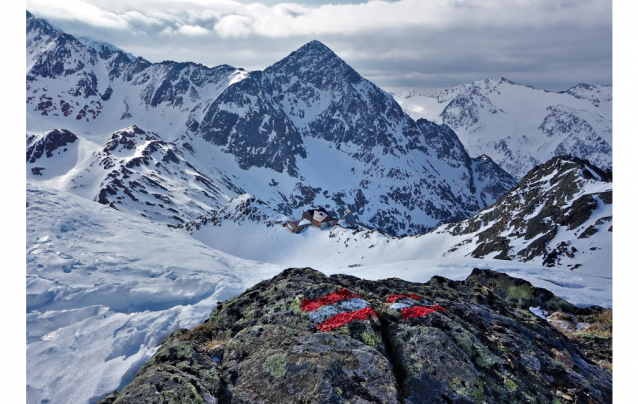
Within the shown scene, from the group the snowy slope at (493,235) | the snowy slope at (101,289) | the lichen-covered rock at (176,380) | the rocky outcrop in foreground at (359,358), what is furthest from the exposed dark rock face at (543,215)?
the lichen-covered rock at (176,380)

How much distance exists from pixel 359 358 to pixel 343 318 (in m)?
1.66

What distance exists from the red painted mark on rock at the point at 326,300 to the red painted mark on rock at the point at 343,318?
64 centimetres

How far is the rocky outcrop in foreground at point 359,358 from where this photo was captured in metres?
6.98

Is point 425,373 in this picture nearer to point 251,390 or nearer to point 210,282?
point 251,390

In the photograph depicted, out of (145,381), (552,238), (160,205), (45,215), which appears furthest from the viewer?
(160,205)

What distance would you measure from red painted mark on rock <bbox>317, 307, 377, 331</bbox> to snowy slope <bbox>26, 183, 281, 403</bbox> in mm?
9322

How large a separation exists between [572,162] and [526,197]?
1721 cm

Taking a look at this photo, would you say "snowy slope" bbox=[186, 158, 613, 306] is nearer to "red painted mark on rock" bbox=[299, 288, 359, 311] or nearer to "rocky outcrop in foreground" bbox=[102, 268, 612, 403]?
"rocky outcrop in foreground" bbox=[102, 268, 612, 403]

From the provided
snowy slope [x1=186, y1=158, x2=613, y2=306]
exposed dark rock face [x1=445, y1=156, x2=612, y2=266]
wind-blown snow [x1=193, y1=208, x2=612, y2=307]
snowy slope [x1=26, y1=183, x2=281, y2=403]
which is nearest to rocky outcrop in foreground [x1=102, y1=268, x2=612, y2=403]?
snowy slope [x1=26, y1=183, x2=281, y2=403]

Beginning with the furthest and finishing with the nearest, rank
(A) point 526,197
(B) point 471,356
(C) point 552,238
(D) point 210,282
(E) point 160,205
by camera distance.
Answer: (E) point 160,205 < (A) point 526,197 < (C) point 552,238 < (D) point 210,282 < (B) point 471,356

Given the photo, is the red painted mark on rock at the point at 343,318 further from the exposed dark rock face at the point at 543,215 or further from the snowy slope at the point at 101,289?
the exposed dark rock face at the point at 543,215

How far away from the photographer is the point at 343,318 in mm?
9109
